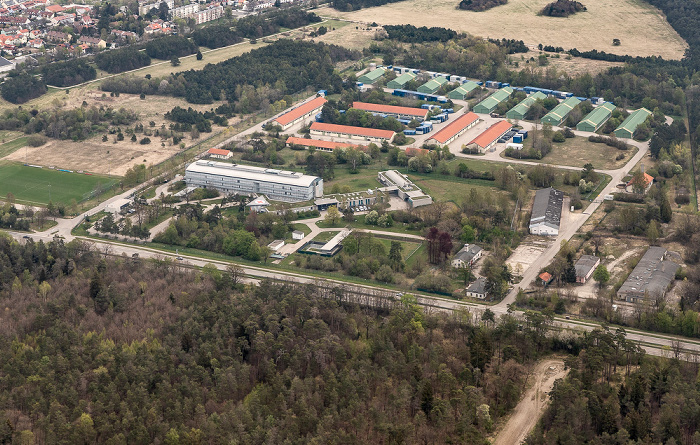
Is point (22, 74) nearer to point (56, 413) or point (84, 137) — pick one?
point (84, 137)

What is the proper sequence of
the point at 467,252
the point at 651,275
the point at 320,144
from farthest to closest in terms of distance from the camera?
the point at 320,144, the point at 467,252, the point at 651,275

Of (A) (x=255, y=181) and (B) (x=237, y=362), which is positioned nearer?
(B) (x=237, y=362)

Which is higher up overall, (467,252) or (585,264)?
(585,264)

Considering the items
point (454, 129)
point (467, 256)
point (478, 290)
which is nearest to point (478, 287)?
point (478, 290)

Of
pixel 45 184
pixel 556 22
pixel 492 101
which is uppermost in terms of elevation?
pixel 556 22

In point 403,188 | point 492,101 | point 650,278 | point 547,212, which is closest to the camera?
point 650,278

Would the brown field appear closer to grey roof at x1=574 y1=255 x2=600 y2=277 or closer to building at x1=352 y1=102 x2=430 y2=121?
building at x1=352 y1=102 x2=430 y2=121

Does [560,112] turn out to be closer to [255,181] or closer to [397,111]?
[397,111]

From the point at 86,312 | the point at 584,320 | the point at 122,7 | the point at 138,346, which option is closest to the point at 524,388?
the point at 584,320
